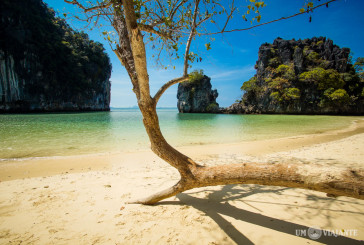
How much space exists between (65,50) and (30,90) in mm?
16909

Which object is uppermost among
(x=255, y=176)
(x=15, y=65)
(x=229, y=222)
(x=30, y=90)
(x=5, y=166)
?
(x=15, y=65)

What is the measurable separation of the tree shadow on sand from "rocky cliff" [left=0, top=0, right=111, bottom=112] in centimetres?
4499

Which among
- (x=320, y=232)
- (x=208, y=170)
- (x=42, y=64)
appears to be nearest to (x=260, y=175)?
(x=208, y=170)

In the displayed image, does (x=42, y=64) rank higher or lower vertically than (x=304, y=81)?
higher

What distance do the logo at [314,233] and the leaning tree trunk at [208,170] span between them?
658 millimetres

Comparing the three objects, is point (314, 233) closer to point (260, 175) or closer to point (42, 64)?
point (260, 175)

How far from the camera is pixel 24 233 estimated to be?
1878 mm

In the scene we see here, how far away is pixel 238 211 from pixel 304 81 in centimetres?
4967

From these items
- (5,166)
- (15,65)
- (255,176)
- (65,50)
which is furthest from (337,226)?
(65,50)

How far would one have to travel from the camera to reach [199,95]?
59.0m

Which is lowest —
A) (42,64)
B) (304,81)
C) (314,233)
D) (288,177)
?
(314,233)

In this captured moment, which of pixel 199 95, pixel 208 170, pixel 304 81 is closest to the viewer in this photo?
pixel 208 170

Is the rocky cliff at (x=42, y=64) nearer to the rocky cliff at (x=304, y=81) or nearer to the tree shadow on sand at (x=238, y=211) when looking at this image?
the tree shadow on sand at (x=238, y=211)

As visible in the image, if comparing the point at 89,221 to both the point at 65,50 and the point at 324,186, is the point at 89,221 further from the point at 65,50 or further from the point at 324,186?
the point at 65,50
